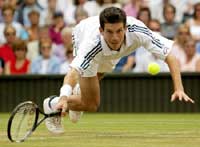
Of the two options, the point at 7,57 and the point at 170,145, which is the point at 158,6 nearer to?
the point at 7,57

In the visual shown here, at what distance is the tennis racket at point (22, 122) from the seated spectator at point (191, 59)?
7.18 metres

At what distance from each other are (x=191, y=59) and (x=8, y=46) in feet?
13.0

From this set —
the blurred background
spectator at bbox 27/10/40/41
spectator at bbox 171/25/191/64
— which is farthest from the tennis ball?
spectator at bbox 27/10/40/41

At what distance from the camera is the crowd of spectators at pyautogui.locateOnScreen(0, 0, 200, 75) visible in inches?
623

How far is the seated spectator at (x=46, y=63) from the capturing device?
16125 mm

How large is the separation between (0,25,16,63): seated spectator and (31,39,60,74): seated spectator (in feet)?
1.73

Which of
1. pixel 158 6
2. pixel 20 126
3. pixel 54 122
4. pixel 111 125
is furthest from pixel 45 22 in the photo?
pixel 20 126

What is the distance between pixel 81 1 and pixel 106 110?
2969 mm

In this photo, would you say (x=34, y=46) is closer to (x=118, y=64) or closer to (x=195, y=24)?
(x=118, y=64)

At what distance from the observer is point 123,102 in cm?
1591

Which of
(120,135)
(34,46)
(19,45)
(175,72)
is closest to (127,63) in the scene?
(34,46)

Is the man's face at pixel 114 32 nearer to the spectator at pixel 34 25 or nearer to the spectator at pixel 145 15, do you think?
the spectator at pixel 145 15

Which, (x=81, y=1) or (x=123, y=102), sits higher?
(x=81, y=1)

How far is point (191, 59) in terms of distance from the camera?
15.7 metres
